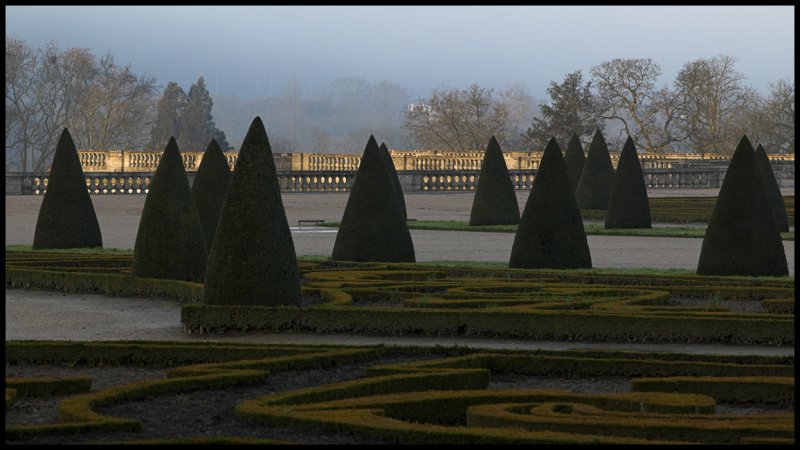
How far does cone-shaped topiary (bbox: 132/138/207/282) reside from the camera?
53.8ft

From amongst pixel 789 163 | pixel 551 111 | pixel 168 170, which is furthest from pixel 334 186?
pixel 168 170

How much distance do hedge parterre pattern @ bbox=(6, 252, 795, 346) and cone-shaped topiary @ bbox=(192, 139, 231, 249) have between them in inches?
71.8

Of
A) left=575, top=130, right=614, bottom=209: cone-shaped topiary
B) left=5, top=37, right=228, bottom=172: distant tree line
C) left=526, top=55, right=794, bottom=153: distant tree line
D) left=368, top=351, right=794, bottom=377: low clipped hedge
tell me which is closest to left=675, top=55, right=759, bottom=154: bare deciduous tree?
left=526, top=55, right=794, bottom=153: distant tree line

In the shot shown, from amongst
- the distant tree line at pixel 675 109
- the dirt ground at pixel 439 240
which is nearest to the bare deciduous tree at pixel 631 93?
the distant tree line at pixel 675 109

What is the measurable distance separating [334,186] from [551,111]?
26152mm

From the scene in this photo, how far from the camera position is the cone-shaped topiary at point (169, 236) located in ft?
53.8

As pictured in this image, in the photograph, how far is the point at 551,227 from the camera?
58.7 feet

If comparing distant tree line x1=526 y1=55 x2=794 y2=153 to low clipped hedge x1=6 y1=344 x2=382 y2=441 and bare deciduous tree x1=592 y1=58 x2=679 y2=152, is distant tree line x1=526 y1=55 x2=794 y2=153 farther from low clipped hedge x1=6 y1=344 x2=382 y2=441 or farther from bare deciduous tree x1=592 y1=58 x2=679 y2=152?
low clipped hedge x1=6 y1=344 x2=382 y2=441

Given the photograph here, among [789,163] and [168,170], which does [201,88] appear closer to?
[789,163]

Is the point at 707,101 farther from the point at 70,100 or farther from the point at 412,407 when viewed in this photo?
the point at 412,407

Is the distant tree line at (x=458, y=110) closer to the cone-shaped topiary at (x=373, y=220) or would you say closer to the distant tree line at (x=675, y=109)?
the distant tree line at (x=675, y=109)

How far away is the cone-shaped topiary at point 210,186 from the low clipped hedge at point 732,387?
38.1 ft

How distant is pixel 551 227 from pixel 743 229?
2.23 meters

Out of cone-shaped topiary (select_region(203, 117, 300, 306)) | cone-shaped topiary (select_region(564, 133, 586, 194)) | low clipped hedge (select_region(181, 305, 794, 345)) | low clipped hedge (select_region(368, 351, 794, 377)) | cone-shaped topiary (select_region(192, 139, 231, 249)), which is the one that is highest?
cone-shaped topiary (select_region(564, 133, 586, 194))
